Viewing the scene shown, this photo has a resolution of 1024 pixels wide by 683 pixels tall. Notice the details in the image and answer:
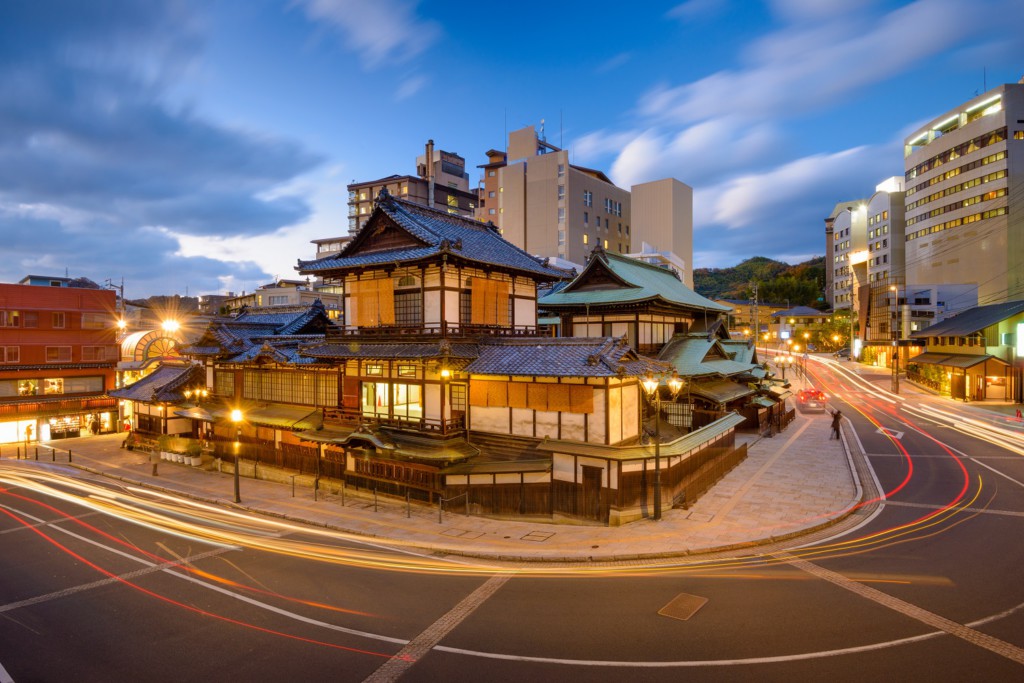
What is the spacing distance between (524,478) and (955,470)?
2651cm

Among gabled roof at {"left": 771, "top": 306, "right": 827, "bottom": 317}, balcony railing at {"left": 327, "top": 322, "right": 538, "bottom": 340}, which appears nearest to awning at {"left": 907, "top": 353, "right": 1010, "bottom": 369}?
balcony railing at {"left": 327, "top": 322, "right": 538, "bottom": 340}

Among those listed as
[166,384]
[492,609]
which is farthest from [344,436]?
[166,384]

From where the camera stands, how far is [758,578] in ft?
48.6

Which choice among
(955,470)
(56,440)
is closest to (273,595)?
(955,470)

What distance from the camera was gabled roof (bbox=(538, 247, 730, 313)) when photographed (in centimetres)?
3416

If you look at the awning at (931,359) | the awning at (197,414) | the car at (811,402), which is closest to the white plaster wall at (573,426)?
the awning at (197,414)

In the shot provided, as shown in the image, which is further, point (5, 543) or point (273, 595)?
point (5, 543)

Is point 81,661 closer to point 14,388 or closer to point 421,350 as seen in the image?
point 421,350

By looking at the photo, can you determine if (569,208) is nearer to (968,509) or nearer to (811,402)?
(811,402)

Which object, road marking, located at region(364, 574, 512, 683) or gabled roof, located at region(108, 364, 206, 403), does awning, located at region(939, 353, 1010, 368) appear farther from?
gabled roof, located at region(108, 364, 206, 403)

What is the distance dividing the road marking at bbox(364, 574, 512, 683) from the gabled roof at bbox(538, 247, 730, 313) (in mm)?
23140

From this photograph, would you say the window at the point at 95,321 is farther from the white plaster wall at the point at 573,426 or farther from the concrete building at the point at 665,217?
the concrete building at the point at 665,217

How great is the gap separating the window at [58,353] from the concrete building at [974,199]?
123042mm

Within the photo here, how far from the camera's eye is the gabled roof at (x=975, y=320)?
176 ft
